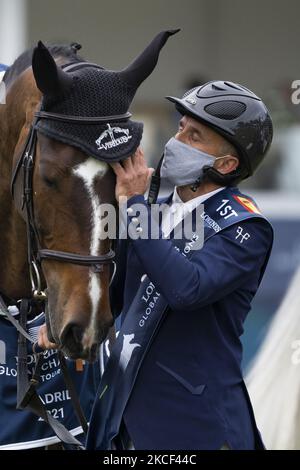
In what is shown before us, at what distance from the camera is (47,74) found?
8.22 ft

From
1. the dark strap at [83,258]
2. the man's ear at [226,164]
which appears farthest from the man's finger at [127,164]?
the man's ear at [226,164]

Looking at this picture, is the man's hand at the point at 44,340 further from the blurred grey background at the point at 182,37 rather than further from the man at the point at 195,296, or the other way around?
the blurred grey background at the point at 182,37

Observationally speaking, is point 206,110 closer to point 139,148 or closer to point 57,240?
point 139,148

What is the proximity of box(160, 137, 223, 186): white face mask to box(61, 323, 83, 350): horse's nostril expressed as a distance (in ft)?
1.97

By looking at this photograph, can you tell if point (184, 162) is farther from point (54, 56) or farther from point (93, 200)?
point (54, 56)

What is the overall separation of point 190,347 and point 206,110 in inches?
27.9

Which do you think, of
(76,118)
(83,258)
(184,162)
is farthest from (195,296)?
(76,118)

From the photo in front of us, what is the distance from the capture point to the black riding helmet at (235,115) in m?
2.76

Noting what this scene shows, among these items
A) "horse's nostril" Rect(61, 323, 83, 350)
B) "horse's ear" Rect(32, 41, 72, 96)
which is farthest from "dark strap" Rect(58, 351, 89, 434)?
"horse's ear" Rect(32, 41, 72, 96)

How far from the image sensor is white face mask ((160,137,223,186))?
2.76 metres

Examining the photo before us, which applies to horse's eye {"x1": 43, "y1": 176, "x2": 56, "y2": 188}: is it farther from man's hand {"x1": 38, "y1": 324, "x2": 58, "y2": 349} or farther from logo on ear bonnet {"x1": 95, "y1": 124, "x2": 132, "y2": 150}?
man's hand {"x1": 38, "y1": 324, "x2": 58, "y2": 349}

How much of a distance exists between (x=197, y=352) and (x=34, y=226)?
1.92 ft

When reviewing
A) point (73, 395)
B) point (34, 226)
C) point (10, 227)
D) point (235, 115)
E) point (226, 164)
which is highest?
point (235, 115)

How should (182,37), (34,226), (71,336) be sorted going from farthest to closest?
(182,37)
(34,226)
(71,336)
